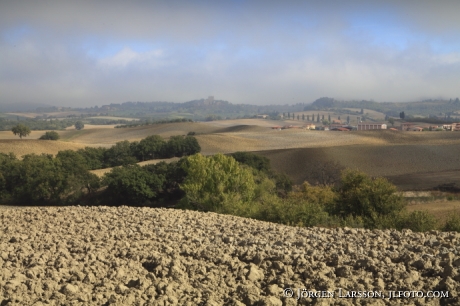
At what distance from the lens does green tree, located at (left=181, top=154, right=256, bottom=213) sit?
70.3ft

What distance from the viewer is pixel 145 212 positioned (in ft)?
47.1

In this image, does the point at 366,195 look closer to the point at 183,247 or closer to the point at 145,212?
the point at 145,212

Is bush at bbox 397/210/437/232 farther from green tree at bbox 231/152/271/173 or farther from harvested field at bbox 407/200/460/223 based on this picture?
green tree at bbox 231/152/271/173

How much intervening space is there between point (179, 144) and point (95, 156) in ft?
42.5

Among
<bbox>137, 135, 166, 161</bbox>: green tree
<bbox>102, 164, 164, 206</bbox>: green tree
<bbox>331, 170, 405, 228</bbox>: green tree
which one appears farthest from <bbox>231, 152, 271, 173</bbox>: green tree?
<bbox>137, 135, 166, 161</bbox>: green tree

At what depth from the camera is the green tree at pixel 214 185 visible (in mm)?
21423

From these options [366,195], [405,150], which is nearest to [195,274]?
[366,195]

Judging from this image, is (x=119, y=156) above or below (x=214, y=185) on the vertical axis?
below

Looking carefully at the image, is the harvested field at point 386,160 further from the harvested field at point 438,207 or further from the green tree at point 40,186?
the green tree at point 40,186

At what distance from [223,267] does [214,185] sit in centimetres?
1453

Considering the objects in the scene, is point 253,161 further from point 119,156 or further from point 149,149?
point 149,149

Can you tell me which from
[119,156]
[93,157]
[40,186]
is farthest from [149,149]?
[40,186]

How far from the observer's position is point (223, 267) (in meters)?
7.91

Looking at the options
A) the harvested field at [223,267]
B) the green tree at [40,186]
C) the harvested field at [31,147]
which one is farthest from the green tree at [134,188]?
the harvested field at [31,147]
